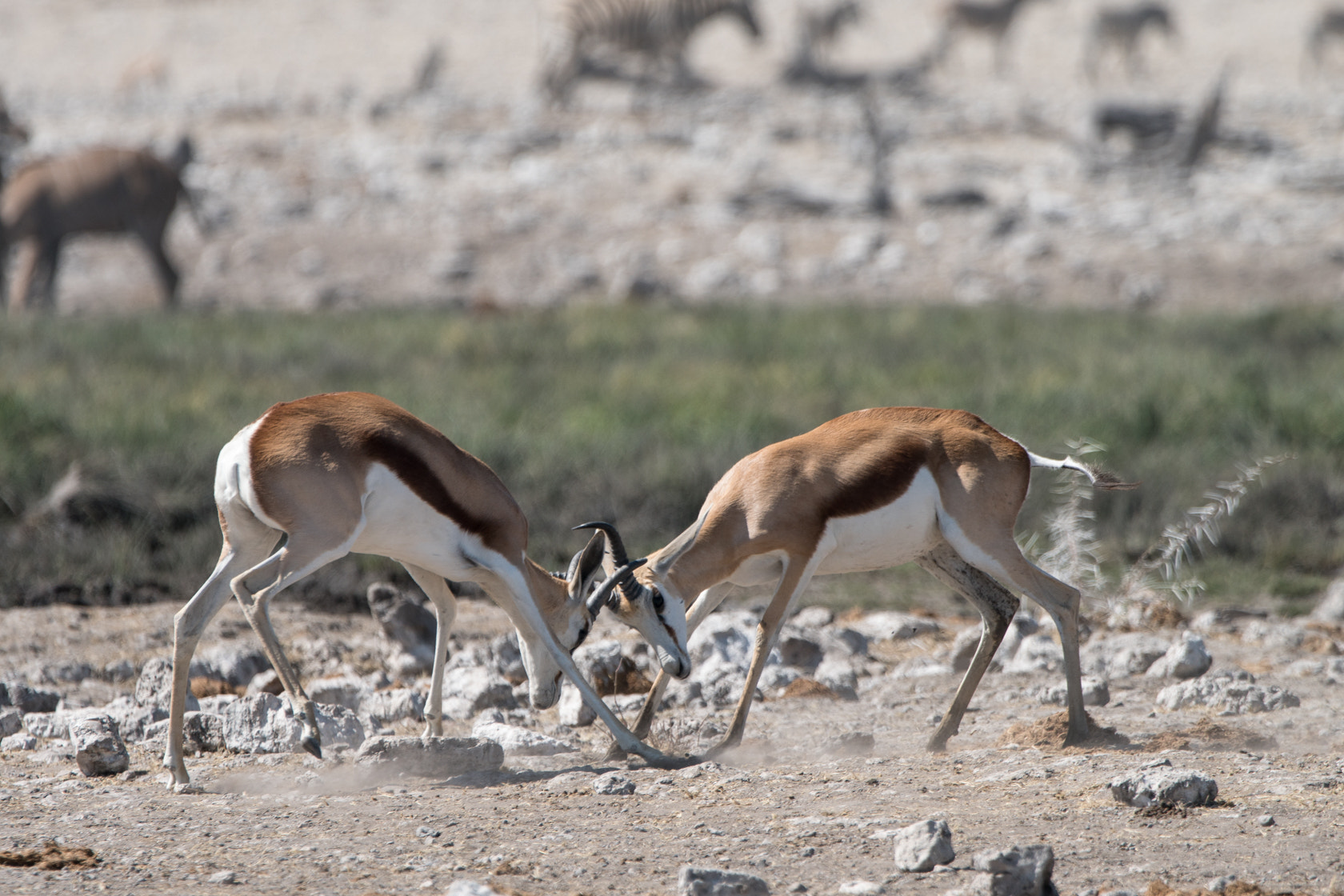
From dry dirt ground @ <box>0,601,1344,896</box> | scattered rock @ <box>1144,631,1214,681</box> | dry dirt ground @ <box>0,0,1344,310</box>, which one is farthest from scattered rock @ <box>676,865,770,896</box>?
dry dirt ground @ <box>0,0,1344,310</box>

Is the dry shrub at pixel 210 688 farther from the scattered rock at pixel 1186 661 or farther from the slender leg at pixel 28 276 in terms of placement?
the slender leg at pixel 28 276

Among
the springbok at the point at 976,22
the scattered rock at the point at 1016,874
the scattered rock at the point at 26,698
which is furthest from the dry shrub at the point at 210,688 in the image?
the springbok at the point at 976,22

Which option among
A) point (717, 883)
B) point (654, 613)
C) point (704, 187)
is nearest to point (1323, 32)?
point (704, 187)

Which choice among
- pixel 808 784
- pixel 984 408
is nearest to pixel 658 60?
pixel 984 408

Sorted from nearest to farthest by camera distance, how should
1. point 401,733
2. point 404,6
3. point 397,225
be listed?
point 401,733 < point 397,225 < point 404,6

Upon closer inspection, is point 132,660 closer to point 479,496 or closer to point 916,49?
point 479,496

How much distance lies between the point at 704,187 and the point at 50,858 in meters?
19.3

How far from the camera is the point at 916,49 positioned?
36.2 m

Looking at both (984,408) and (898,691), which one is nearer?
(898,691)

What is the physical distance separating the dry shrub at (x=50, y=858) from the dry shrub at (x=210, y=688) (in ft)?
7.03

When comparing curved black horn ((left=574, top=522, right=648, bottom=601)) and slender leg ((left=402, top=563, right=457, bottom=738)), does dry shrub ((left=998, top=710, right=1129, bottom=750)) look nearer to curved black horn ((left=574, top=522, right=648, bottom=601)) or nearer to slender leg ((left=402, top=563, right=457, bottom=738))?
curved black horn ((left=574, top=522, right=648, bottom=601))

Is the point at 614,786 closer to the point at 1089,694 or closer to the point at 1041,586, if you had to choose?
the point at 1041,586

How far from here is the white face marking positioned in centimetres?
551

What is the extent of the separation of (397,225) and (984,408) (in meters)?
11.7
